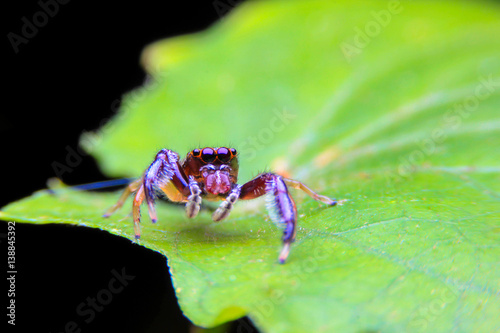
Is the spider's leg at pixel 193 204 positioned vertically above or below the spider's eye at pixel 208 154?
below

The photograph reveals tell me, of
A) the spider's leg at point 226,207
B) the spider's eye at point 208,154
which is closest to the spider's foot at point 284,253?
the spider's leg at point 226,207

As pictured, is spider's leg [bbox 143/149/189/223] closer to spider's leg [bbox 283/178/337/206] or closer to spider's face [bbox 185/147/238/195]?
spider's face [bbox 185/147/238/195]

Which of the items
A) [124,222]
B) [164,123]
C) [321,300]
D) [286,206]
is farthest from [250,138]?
[321,300]

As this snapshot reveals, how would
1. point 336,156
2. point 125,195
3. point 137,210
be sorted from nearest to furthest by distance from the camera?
point 137,210 < point 125,195 < point 336,156

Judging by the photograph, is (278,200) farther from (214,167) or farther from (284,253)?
(214,167)

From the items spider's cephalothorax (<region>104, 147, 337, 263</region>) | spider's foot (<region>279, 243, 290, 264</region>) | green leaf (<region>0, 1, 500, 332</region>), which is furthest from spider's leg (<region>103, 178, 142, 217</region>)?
spider's foot (<region>279, 243, 290, 264</region>)

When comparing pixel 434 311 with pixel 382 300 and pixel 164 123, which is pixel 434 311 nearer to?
pixel 382 300

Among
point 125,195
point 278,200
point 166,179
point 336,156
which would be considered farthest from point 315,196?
point 125,195

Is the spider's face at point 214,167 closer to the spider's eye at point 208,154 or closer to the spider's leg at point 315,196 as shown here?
the spider's eye at point 208,154
